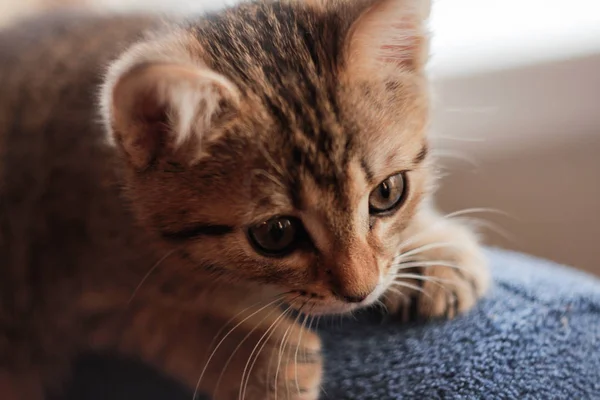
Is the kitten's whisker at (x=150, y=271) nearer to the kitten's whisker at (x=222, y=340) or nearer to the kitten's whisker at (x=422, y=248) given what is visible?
the kitten's whisker at (x=222, y=340)

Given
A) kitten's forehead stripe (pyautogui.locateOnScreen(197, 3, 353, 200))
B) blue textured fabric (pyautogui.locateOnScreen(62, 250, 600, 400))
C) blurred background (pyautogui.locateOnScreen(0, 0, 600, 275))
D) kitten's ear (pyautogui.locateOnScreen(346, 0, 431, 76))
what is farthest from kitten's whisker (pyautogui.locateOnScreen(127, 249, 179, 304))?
blurred background (pyautogui.locateOnScreen(0, 0, 600, 275))

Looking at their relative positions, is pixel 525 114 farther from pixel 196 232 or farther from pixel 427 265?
pixel 196 232

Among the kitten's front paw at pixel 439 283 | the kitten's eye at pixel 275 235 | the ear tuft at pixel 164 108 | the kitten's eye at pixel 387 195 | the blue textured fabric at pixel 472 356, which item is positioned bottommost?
the blue textured fabric at pixel 472 356

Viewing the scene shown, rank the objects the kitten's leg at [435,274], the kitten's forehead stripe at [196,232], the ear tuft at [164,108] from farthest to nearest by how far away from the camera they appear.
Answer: the kitten's leg at [435,274], the kitten's forehead stripe at [196,232], the ear tuft at [164,108]

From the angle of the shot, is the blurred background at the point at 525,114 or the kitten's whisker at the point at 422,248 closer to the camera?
the kitten's whisker at the point at 422,248

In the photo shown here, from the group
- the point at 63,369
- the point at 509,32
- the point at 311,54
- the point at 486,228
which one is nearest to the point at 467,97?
the point at 509,32

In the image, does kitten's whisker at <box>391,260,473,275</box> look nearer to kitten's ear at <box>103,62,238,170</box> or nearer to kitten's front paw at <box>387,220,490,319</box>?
kitten's front paw at <box>387,220,490,319</box>

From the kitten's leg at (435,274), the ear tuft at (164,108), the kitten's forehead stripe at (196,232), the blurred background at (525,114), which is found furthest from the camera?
the blurred background at (525,114)

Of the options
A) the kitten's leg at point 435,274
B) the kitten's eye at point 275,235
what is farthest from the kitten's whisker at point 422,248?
the kitten's eye at point 275,235
